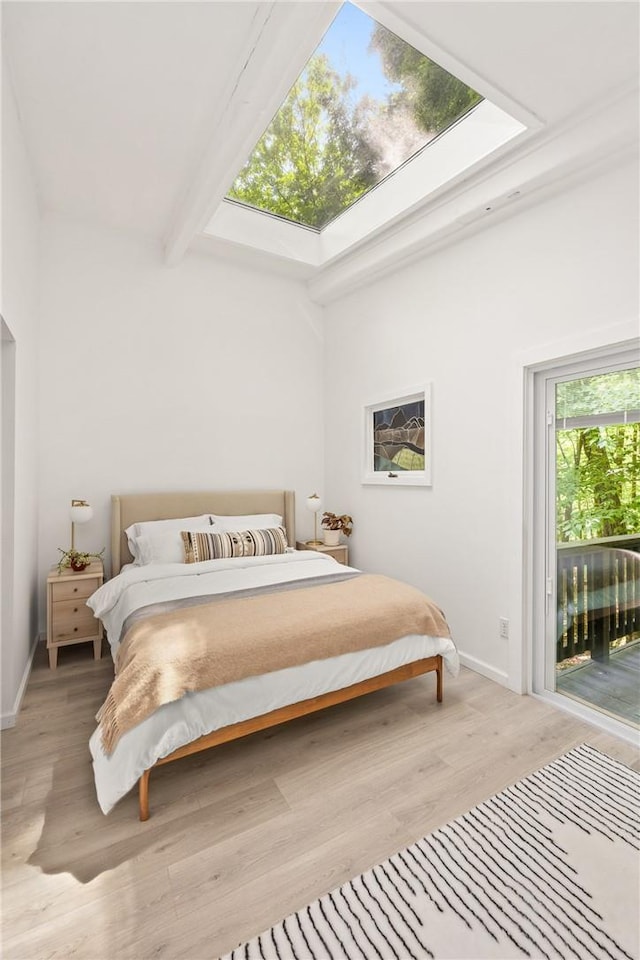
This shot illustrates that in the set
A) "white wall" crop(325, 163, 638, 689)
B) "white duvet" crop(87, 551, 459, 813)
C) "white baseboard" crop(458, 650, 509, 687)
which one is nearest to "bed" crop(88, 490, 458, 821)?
"white duvet" crop(87, 551, 459, 813)

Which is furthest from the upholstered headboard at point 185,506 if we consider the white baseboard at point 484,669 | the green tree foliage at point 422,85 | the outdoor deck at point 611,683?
the green tree foliage at point 422,85

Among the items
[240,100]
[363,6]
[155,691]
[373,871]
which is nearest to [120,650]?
[155,691]

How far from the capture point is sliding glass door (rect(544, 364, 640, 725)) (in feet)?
7.89

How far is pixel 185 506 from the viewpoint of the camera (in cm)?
385

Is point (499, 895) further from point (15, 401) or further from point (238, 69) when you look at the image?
point (238, 69)

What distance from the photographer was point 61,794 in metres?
1.88

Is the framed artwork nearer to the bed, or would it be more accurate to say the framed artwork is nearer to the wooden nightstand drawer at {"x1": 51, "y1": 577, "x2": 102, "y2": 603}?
the bed

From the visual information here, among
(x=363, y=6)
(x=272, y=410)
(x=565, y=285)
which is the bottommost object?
(x=272, y=410)

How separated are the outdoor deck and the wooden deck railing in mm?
62

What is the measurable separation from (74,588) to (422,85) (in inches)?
144

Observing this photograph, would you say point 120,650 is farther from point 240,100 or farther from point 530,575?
point 240,100

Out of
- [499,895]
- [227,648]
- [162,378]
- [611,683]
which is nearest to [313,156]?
[162,378]

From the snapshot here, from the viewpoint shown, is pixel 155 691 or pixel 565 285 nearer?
pixel 155 691

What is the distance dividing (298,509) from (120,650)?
8.35 feet
